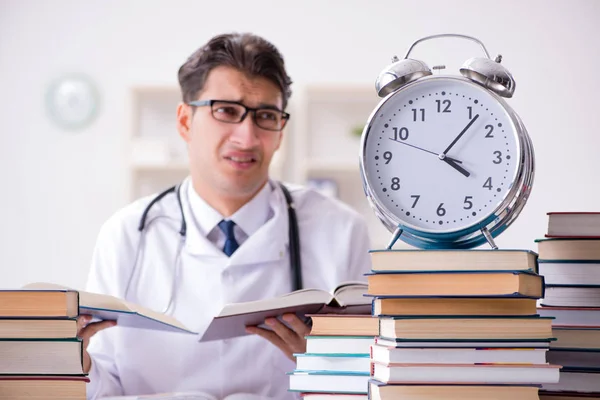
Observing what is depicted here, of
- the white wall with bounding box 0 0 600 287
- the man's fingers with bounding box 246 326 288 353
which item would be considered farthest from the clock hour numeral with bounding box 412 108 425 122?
the white wall with bounding box 0 0 600 287

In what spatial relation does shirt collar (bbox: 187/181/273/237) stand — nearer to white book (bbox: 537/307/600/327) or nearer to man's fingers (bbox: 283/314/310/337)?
man's fingers (bbox: 283/314/310/337)

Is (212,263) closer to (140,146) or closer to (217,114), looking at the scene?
(217,114)

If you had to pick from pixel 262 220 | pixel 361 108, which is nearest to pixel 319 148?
pixel 361 108

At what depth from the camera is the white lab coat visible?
199cm

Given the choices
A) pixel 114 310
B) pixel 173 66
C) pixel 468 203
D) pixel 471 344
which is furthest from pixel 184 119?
pixel 173 66

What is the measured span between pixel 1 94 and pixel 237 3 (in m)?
1.54

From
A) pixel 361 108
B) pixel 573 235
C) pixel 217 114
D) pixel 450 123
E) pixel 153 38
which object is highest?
pixel 153 38

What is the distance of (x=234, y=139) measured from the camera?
2139mm

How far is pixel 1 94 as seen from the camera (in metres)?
4.68

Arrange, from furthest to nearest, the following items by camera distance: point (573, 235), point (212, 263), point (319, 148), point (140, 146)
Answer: point (319, 148)
point (140, 146)
point (212, 263)
point (573, 235)

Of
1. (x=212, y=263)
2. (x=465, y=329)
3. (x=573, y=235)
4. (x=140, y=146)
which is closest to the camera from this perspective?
(x=465, y=329)

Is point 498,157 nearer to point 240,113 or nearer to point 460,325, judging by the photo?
point 460,325

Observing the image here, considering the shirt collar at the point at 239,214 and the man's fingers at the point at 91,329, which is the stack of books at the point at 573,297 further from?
the shirt collar at the point at 239,214

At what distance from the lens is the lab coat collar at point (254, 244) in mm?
2086
